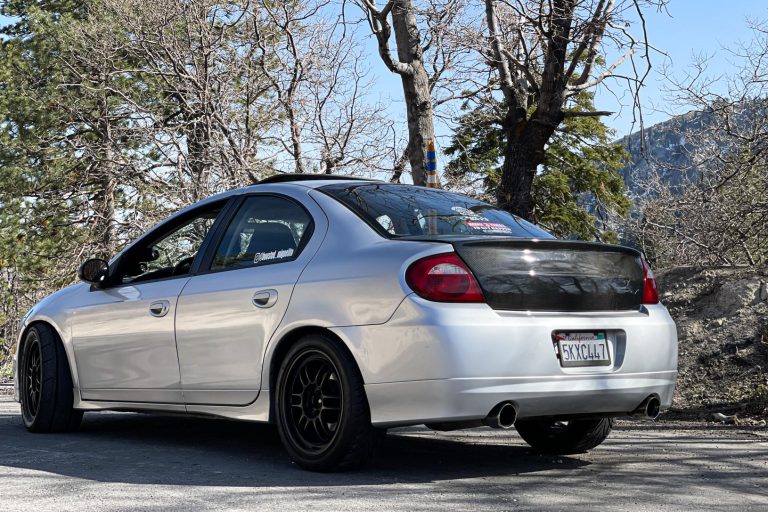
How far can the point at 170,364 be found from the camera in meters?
6.14

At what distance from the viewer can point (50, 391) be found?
7.11m

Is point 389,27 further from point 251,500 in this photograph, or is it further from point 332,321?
point 251,500

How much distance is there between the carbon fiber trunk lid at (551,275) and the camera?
4910 millimetres

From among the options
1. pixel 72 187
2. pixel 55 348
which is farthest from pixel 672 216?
pixel 72 187

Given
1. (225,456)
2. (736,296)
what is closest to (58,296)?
(225,456)

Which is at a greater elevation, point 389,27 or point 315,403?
point 389,27

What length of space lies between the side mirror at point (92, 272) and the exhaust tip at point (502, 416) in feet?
10.7

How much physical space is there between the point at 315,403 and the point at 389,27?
31.7ft


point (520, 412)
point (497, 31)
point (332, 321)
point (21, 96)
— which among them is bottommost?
point (520, 412)

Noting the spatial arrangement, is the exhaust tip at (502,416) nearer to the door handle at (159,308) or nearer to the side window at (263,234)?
the side window at (263,234)

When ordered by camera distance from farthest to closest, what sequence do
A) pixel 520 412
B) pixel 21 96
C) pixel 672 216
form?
1. pixel 21 96
2. pixel 672 216
3. pixel 520 412

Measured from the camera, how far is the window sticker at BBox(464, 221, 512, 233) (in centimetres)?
Answer: 561

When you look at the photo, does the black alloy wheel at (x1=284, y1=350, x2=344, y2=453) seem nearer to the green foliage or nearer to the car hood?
the car hood

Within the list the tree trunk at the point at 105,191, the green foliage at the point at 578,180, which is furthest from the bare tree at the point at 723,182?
the green foliage at the point at 578,180
